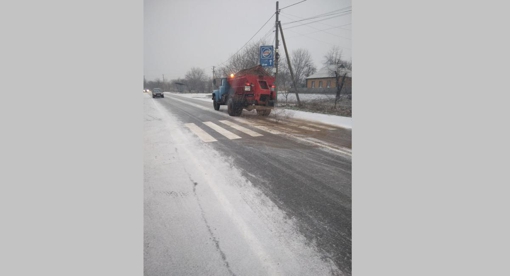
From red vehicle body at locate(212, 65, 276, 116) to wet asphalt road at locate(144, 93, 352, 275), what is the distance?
2992mm

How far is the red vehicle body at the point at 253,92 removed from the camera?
704 centimetres

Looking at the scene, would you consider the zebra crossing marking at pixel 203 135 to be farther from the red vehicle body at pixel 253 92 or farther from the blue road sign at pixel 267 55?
the blue road sign at pixel 267 55

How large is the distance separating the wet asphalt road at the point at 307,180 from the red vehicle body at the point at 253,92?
299 cm

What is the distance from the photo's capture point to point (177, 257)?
1188 mm

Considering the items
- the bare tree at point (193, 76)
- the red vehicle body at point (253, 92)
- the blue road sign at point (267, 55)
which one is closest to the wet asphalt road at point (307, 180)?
the bare tree at point (193, 76)

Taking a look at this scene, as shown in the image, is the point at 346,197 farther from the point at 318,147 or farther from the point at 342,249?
the point at 318,147

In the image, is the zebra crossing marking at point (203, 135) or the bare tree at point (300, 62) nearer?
the zebra crossing marking at point (203, 135)

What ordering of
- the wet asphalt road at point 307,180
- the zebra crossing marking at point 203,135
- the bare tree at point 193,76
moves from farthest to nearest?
the zebra crossing marking at point 203,135 < the bare tree at point 193,76 < the wet asphalt road at point 307,180

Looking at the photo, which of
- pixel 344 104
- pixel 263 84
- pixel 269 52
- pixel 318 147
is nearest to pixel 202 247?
pixel 318 147

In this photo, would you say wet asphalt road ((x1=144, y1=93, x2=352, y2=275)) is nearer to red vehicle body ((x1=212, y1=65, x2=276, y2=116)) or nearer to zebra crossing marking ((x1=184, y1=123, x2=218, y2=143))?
zebra crossing marking ((x1=184, y1=123, x2=218, y2=143))

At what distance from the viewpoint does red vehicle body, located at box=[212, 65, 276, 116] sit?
7.04 metres

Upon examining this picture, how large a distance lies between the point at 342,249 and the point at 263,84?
620cm

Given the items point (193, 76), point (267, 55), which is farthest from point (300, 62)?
point (193, 76)

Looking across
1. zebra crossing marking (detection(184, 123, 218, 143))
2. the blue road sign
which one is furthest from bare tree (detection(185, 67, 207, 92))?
the blue road sign
